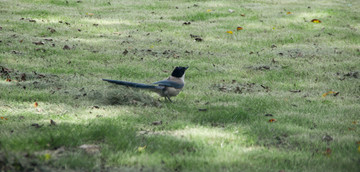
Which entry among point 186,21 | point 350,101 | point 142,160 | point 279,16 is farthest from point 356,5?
point 142,160

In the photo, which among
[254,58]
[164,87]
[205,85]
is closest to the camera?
[164,87]

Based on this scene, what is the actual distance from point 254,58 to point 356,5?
10.8 metres

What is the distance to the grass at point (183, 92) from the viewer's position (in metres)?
4.09

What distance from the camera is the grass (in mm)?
4090

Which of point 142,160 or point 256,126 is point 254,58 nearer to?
point 256,126

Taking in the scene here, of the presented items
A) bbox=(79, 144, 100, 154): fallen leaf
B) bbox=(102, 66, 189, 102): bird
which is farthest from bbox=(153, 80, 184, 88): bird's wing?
bbox=(79, 144, 100, 154): fallen leaf

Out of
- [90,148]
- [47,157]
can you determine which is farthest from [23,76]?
[47,157]

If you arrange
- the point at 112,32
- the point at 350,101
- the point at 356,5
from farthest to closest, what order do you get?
the point at 356,5
the point at 112,32
the point at 350,101

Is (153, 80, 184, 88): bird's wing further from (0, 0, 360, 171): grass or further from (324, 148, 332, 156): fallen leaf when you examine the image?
(324, 148, 332, 156): fallen leaf

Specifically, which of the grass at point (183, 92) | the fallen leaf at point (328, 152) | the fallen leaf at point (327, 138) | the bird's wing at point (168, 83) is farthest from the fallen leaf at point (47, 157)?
the fallen leaf at point (327, 138)

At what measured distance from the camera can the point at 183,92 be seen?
286 inches

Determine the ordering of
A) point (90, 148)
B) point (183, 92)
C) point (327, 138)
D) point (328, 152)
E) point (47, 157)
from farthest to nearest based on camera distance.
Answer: point (183, 92) → point (327, 138) → point (328, 152) → point (90, 148) → point (47, 157)

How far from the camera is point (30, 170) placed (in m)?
3.44

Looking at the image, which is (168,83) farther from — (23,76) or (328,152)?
(23,76)
